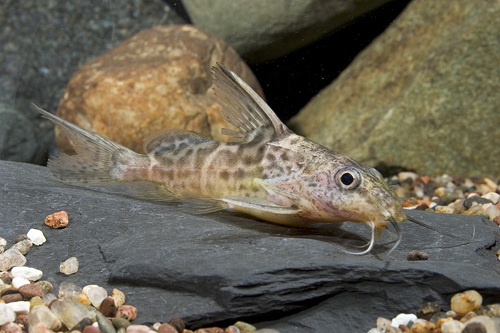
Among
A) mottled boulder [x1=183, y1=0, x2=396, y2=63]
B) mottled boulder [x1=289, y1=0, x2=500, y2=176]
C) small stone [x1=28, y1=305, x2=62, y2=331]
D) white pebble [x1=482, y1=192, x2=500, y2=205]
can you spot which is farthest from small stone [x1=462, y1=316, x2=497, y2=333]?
mottled boulder [x1=183, y1=0, x2=396, y2=63]

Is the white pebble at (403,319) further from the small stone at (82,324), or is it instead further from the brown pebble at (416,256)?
the small stone at (82,324)

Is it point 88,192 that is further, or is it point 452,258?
point 88,192

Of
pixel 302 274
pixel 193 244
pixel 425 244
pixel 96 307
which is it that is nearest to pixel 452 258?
pixel 425 244

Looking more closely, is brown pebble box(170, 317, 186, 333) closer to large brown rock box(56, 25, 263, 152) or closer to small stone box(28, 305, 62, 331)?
small stone box(28, 305, 62, 331)

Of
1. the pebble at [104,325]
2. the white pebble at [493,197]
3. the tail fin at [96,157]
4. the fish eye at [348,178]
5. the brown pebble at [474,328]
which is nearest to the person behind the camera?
the brown pebble at [474,328]

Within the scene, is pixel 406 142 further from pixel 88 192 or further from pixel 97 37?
pixel 97 37

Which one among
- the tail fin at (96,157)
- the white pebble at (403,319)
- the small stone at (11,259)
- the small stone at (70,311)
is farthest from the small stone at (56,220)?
the white pebble at (403,319)
